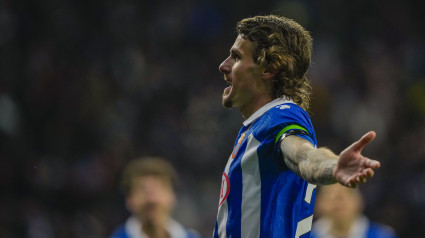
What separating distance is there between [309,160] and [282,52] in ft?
2.54

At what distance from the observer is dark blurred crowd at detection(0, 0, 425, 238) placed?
962 centimetres

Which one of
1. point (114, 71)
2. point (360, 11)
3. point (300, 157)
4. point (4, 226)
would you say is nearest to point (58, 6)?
point (114, 71)

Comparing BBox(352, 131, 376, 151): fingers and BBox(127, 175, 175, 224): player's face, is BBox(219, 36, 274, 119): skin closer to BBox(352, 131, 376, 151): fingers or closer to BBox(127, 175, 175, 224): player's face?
BBox(352, 131, 376, 151): fingers

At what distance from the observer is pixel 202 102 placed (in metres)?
10.5

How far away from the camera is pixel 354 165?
2465 millimetres

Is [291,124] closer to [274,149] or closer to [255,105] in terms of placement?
[274,149]

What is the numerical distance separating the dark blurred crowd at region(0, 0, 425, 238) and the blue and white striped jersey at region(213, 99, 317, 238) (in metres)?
6.19

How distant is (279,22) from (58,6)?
871 centimetres

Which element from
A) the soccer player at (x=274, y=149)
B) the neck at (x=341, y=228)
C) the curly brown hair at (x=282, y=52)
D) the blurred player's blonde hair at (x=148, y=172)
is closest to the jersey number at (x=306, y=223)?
the soccer player at (x=274, y=149)

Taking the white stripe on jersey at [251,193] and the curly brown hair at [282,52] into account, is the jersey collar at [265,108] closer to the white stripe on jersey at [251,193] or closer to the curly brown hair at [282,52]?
the curly brown hair at [282,52]

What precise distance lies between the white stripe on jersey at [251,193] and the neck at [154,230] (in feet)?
9.38

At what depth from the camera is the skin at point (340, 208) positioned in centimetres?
692

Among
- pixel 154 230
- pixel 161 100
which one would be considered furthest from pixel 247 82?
pixel 161 100

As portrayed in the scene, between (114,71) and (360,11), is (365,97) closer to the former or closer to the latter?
(360,11)
